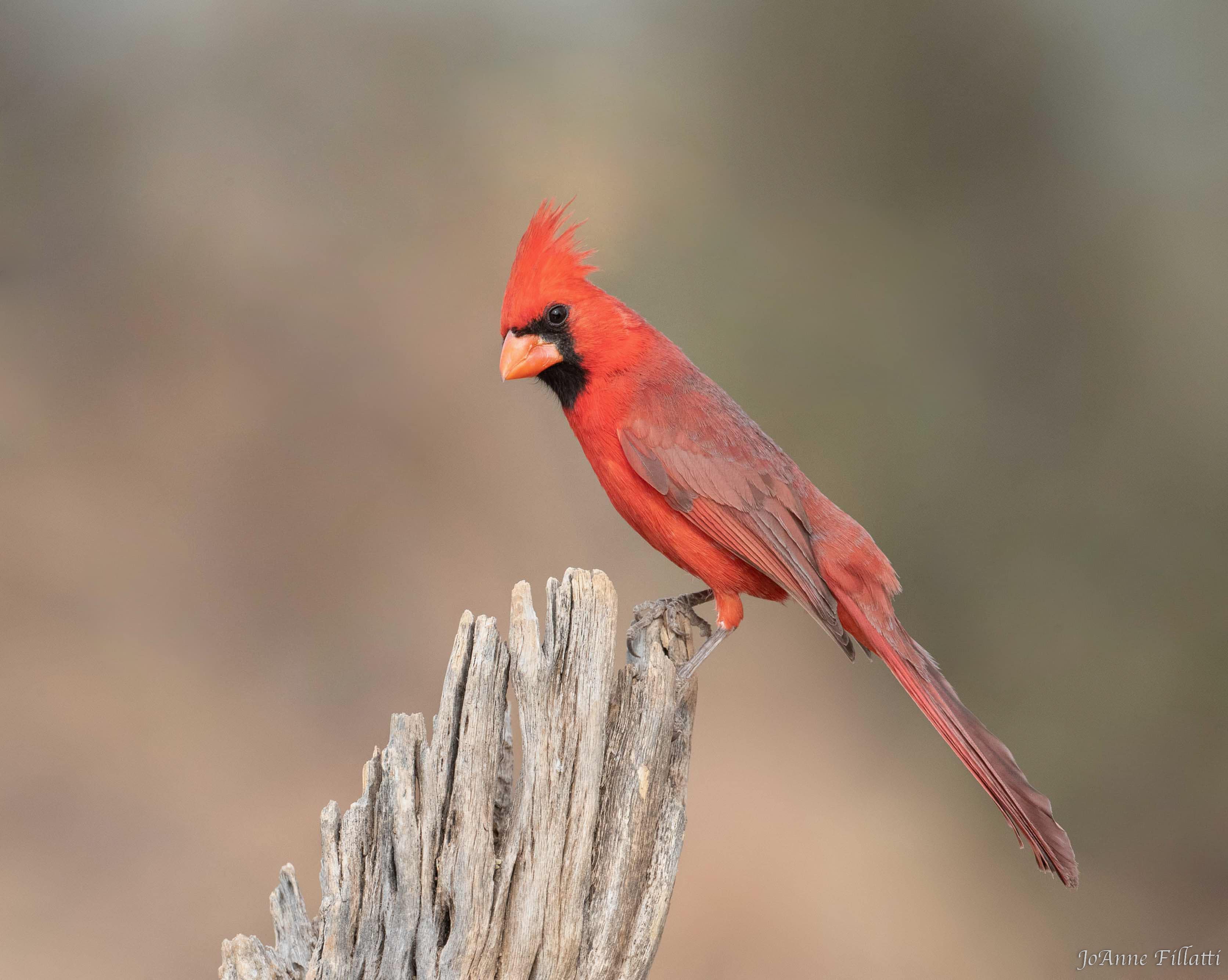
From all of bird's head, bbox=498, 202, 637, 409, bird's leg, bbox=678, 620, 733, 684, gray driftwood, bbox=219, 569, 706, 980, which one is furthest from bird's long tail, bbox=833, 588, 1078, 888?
bird's head, bbox=498, 202, 637, 409

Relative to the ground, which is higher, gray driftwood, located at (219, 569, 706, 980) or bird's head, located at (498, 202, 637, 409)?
bird's head, located at (498, 202, 637, 409)

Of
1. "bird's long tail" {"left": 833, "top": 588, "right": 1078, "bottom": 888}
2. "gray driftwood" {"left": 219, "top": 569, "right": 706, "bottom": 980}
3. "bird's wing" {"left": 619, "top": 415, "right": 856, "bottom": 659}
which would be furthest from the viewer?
"bird's wing" {"left": 619, "top": 415, "right": 856, "bottom": 659}

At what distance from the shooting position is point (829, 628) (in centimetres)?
234

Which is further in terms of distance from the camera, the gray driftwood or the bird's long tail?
the bird's long tail

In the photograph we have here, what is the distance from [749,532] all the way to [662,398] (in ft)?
1.21

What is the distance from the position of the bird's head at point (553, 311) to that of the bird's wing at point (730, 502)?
0.69ft

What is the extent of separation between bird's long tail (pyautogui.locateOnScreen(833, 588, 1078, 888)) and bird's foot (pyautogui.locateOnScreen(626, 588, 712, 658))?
38cm

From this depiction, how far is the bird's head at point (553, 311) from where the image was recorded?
244cm

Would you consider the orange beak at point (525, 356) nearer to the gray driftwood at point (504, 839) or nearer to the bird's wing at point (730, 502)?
the bird's wing at point (730, 502)

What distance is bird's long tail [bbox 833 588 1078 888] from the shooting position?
2.20 meters

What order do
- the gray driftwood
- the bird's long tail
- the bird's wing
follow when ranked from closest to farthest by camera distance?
the gray driftwood < the bird's long tail < the bird's wing

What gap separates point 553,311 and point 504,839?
44.9 inches

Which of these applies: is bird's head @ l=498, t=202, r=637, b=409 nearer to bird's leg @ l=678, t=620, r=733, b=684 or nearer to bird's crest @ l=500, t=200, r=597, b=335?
bird's crest @ l=500, t=200, r=597, b=335

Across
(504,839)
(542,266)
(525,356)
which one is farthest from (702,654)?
(542,266)
